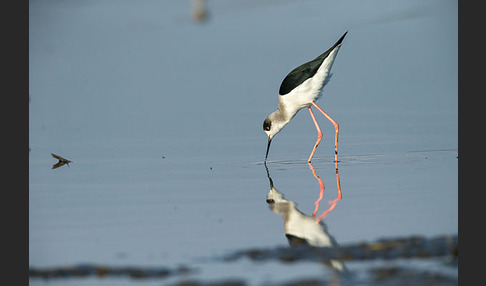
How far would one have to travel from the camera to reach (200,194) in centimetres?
678

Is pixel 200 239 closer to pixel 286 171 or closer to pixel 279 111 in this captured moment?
pixel 286 171

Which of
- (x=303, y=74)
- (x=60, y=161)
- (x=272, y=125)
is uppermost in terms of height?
(x=303, y=74)

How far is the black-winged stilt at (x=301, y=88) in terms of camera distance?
29.2 feet

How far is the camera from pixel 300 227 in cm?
573

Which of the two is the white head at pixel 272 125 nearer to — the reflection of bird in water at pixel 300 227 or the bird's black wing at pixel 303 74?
the bird's black wing at pixel 303 74

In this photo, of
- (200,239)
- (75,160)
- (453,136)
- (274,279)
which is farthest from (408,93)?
(274,279)

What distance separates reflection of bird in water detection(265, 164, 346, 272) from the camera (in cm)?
524

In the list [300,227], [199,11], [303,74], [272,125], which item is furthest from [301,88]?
[199,11]

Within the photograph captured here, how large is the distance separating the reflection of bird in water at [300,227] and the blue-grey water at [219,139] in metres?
0.08

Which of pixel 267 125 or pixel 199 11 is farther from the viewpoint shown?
pixel 199 11

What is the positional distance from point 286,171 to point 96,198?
1847mm

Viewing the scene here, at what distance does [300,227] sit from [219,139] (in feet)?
10.9

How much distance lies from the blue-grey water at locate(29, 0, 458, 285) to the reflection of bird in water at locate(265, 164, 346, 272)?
0.08 metres

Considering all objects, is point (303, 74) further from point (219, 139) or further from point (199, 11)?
point (199, 11)
